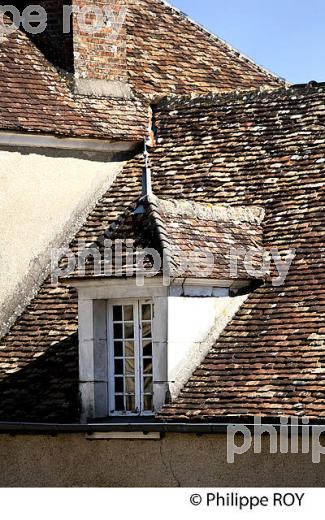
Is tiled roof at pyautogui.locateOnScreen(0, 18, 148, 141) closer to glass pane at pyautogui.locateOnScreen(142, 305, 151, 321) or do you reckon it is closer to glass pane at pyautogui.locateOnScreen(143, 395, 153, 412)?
glass pane at pyautogui.locateOnScreen(142, 305, 151, 321)

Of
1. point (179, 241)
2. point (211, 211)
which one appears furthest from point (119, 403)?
point (211, 211)

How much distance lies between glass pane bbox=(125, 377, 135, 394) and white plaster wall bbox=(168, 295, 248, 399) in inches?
31.6

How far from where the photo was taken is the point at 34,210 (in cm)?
1981

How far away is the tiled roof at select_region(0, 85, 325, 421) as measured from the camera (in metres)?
16.5

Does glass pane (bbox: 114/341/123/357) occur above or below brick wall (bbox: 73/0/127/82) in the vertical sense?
below

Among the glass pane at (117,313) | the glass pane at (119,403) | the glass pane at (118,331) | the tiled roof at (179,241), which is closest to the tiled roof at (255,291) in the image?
the tiled roof at (179,241)

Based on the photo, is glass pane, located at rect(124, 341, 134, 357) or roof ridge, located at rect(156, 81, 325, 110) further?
roof ridge, located at rect(156, 81, 325, 110)

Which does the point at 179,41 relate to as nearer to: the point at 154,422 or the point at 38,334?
the point at 38,334

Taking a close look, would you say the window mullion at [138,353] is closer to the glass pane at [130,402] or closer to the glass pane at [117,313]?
the glass pane at [130,402]

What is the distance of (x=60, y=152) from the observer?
20.2 m

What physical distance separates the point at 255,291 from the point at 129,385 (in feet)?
6.20

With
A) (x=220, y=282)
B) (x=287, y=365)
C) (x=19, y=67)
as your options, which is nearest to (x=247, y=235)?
(x=220, y=282)

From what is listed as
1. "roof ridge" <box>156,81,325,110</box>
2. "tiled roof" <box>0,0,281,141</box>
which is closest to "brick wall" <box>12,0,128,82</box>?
"tiled roof" <box>0,0,281,141</box>

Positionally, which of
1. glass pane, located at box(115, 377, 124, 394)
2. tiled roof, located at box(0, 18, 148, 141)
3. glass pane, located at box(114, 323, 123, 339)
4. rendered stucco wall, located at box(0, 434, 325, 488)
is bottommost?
rendered stucco wall, located at box(0, 434, 325, 488)
